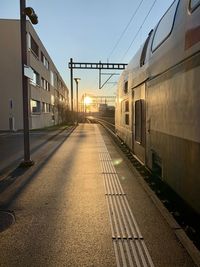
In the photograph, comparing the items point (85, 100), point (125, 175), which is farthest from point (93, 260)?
point (85, 100)

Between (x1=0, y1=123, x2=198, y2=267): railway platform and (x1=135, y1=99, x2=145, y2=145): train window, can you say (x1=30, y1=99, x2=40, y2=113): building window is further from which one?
(x1=0, y1=123, x2=198, y2=267): railway platform

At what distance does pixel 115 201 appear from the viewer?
6.63 metres

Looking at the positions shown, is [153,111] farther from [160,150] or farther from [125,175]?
[125,175]

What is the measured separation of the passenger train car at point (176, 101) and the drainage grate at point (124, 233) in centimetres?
79

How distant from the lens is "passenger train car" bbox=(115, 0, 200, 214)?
4.36m

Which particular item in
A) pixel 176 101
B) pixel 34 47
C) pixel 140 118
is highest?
pixel 34 47

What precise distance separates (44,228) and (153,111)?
320 cm

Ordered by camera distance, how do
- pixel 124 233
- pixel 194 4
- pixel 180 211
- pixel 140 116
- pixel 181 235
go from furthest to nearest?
pixel 140 116, pixel 180 211, pixel 124 233, pixel 181 235, pixel 194 4

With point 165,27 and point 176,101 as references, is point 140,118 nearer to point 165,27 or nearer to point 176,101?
point 165,27

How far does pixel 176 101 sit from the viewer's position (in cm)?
520

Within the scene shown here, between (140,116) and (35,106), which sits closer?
(140,116)

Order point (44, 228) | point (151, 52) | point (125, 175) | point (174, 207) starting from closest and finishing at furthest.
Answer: point (44, 228), point (174, 207), point (151, 52), point (125, 175)

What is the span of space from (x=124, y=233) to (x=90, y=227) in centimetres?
54

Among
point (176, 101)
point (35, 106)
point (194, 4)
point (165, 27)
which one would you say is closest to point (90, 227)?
point (176, 101)
